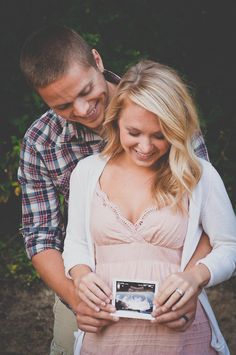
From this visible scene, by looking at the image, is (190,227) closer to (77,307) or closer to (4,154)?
(77,307)

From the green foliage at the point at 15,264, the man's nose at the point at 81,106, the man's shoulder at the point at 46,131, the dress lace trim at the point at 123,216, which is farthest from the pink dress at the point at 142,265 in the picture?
the green foliage at the point at 15,264

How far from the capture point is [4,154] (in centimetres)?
509

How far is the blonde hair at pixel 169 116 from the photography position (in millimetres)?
2504

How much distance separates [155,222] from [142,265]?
0.22m

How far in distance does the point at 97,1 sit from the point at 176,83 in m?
2.67

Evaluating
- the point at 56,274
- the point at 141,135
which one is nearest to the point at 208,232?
the point at 141,135

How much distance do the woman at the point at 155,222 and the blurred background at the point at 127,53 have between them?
2.21 metres

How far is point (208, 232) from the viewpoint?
2600mm

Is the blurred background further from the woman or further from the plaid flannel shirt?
the woman

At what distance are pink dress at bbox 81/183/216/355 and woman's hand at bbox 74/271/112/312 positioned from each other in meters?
0.09

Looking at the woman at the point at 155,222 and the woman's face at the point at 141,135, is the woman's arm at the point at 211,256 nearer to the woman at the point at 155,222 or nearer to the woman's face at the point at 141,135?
the woman at the point at 155,222

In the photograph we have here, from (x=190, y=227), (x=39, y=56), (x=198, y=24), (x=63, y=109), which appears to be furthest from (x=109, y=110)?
(x=198, y=24)

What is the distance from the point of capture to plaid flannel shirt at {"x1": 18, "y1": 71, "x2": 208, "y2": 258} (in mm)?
3100

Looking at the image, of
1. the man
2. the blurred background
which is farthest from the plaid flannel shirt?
the blurred background
